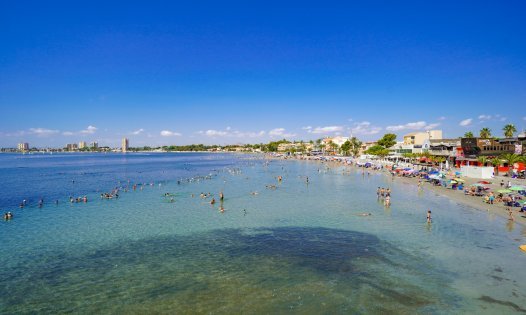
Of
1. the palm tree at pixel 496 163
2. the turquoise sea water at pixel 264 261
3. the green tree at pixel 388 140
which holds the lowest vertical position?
the turquoise sea water at pixel 264 261

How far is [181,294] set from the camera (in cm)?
1523

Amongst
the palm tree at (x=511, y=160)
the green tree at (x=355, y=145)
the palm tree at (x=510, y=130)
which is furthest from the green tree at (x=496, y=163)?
the green tree at (x=355, y=145)

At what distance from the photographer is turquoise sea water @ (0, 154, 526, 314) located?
14.4 metres

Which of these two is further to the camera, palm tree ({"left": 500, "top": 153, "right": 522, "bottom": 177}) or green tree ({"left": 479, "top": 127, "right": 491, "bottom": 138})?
green tree ({"left": 479, "top": 127, "right": 491, "bottom": 138})

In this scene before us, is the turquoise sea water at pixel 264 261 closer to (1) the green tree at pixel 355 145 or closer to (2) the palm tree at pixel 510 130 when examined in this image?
(2) the palm tree at pixel 510 130

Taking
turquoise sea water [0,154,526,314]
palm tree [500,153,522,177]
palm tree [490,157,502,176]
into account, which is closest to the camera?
turquoise sea water [0,154,526,314]

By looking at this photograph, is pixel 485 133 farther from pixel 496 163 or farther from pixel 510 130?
pixel 496 163

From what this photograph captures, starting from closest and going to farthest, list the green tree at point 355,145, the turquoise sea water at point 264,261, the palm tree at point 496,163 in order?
the turquoise sea water at point 264,261 → the palm tree at point 496,163 → the green tree at point 355,145

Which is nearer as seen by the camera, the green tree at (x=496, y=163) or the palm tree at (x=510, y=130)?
the green tree at (x=496, y=163)

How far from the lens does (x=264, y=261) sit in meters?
19.3

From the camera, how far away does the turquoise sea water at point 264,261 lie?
1441 centimetres

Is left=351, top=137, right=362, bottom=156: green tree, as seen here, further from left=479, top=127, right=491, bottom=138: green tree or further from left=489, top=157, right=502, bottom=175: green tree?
left=489, top=157, right=502, bottom=175: green tree

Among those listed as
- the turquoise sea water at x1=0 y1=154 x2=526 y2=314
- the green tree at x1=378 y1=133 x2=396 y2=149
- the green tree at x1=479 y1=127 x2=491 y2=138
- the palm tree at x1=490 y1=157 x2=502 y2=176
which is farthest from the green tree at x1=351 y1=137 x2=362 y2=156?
the turquoise sea water at x1=0 y1=154 x2=526 y2=314

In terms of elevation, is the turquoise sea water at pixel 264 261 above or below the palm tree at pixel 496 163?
below
